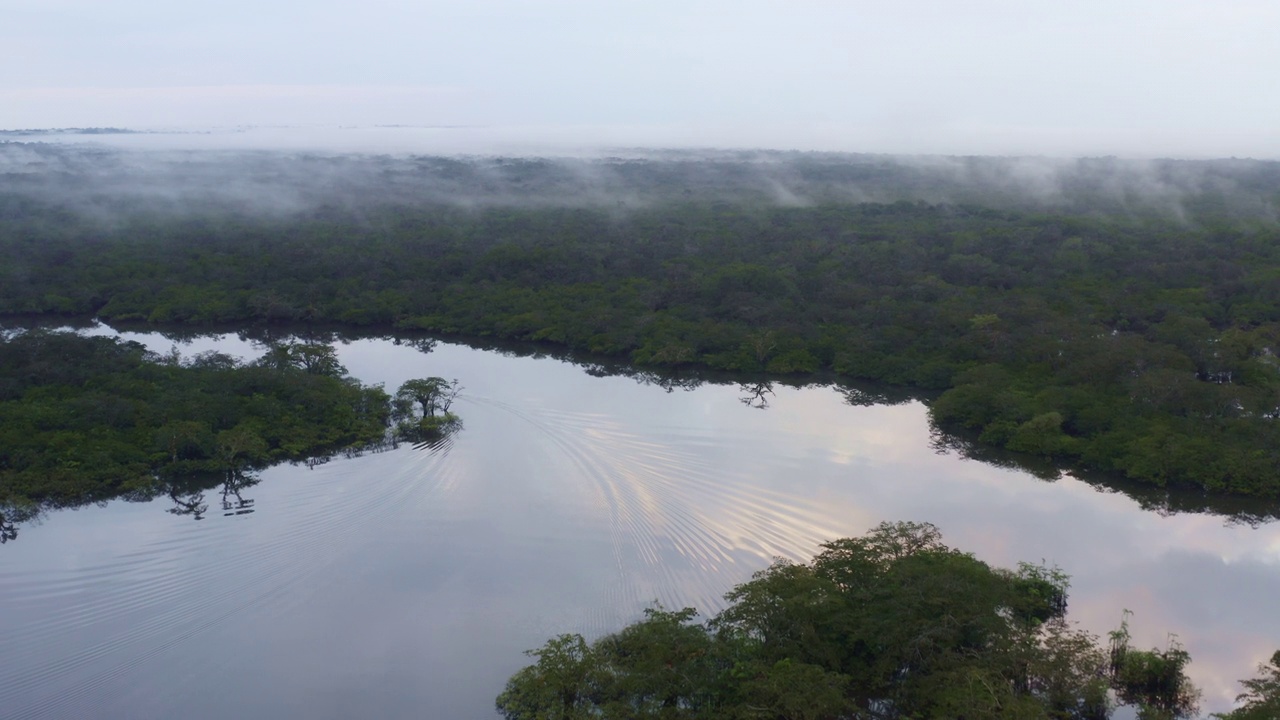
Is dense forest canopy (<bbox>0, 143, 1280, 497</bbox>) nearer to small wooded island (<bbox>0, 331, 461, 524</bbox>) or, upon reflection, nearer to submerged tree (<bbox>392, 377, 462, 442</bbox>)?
submerged tree (<bbox>392, 377, 462, 442</bbox>)

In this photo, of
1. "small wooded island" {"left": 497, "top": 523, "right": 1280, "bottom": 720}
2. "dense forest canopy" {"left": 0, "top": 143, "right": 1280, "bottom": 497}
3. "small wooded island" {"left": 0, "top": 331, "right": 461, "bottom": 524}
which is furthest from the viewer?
"dense forest canopy" {"left": 0, "top": 143, "right": 1280, "bottom": 497}

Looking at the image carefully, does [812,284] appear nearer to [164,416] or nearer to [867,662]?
[164,416]

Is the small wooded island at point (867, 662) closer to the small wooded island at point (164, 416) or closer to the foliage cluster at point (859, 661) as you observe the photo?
the foliage cluster at point (859, 661)

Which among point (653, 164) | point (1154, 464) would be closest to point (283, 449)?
Answer: point (1154, 464)

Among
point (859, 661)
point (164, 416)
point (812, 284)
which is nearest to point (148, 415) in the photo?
point (164, 416)

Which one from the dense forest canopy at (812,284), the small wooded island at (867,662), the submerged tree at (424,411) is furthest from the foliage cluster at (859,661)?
the submerged tree at (424,411)

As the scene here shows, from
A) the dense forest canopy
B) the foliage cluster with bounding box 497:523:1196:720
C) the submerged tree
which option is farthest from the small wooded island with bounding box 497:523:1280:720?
the submerged tree
